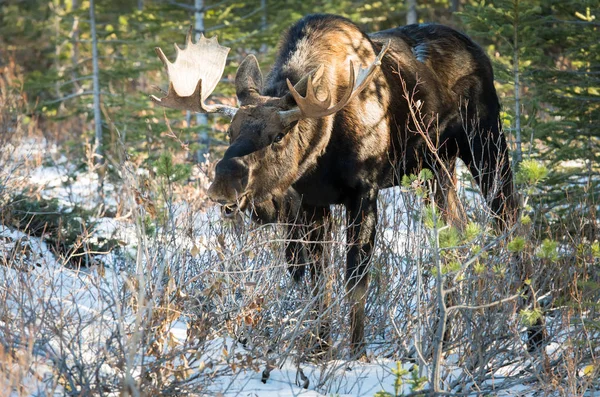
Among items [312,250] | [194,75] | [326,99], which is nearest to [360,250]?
[312,250]

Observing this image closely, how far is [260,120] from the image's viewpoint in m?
5.00

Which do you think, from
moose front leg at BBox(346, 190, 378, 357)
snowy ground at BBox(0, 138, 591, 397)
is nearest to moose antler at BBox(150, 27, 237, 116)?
snowy ground at BBox(0, 138, 591, 397)

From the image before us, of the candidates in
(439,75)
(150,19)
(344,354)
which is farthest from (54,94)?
(344,354)

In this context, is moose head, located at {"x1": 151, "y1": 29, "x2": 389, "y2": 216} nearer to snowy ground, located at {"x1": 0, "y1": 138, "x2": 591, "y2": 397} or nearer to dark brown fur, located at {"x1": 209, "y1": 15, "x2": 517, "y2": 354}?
dark brown fur, located at {"x1": 209, "y1": 15, "x2": 517, "y2": 354}

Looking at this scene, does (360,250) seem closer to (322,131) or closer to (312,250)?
(312,250)

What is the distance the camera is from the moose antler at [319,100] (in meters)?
4.79

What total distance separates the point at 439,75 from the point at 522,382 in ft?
9.40

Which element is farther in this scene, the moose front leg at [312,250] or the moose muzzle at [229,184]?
the moose front leg at [312,250]

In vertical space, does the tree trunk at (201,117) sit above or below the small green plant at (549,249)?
below

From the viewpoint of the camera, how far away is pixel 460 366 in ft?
14.8

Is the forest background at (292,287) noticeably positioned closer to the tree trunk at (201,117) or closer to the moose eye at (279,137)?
the moose eye at (279,137)

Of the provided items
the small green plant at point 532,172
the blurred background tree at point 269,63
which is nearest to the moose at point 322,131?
the blurred background tree at point 269,63

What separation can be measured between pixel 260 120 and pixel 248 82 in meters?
0.44

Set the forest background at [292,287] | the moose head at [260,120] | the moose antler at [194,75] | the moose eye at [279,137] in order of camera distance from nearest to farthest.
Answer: the forest background at [292,287], the moose head at [260,120], the moose eye at [279,137], the moose antler at [194,75]
